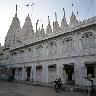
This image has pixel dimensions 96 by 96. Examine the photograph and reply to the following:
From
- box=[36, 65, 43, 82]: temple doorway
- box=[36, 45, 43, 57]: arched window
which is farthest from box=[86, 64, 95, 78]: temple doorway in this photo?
box=[36, 45, 43, 57]: arched window

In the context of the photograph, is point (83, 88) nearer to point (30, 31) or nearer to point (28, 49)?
point (28, 49)

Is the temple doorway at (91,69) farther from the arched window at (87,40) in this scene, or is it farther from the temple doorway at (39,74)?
the temple doorway at (39,74)

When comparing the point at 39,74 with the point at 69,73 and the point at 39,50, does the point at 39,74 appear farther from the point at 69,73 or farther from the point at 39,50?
the point at 69,73

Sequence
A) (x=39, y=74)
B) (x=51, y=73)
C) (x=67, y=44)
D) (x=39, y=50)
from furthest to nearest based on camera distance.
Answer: (x=39, y=50)
(x=39, y=74)
(x=51, y=73)
(x=67, y=44)

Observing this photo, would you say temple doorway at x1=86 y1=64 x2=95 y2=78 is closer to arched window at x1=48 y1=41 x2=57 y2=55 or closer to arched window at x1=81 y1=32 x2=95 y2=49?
arched window at x1=81 y1=32 x2=95 y2=49

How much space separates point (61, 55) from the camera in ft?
66.1

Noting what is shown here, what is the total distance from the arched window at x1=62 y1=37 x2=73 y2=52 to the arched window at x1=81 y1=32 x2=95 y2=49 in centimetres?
187

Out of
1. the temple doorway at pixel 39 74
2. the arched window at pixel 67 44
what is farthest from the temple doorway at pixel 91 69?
the temple doorway at pixel 39 74

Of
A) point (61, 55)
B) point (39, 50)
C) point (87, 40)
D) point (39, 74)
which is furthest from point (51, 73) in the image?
point (87, 40)

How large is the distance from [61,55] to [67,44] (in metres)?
1.86

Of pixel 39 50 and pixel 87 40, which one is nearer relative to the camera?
pixel 87 40

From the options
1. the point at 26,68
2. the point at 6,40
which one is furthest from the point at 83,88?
the point at 6,40

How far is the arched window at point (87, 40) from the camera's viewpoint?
17.0 m

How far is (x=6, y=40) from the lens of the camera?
142ft
